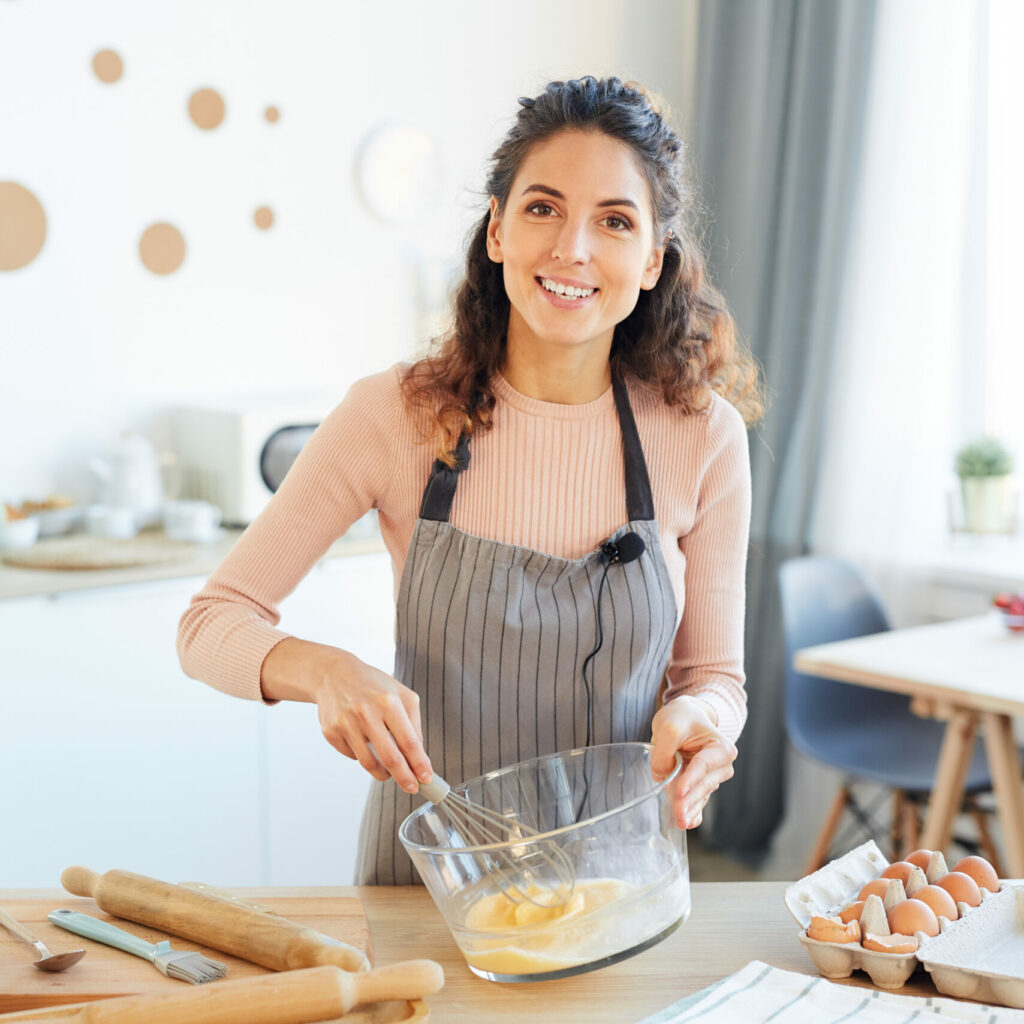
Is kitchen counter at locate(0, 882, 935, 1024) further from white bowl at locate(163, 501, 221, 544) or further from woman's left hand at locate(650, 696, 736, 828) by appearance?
white bowl at locate(163, 501, 221, 544)

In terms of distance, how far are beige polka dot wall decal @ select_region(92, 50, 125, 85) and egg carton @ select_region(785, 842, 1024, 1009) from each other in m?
2.20

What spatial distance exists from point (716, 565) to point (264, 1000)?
2.38ft

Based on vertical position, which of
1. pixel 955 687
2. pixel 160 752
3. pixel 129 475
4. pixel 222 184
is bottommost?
pixel 160 752

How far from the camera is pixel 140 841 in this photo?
2.28m

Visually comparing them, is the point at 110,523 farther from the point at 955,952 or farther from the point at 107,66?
the point at 955,952

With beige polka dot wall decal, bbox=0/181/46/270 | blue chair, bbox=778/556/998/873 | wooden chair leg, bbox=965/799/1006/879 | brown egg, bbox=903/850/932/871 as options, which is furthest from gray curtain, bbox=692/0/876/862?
brown egg, bbox=903/850/932/871

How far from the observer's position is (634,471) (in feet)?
4.34

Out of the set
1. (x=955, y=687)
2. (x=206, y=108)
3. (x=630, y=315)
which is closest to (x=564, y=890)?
(x=630, y=315)

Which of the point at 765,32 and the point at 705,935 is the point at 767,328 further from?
the point at 705,935

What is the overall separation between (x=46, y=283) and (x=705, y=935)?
2.00 m

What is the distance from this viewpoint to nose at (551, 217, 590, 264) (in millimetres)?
1197

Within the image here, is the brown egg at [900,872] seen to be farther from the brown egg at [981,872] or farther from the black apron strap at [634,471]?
the black apron strap at [634,471]

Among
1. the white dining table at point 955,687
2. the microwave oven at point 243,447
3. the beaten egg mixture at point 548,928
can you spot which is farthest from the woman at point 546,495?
the microwave oven at point 243,447

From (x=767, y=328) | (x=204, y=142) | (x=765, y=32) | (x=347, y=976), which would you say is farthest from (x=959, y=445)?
(x=347, y=976)
